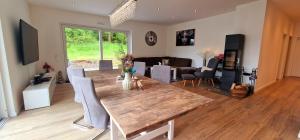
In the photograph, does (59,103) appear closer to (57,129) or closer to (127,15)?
(57,129)

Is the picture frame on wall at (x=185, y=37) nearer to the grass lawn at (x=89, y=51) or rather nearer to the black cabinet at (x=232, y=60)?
the black cabinet at (x=232, y=60)

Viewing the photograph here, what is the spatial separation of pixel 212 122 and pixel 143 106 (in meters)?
1.68

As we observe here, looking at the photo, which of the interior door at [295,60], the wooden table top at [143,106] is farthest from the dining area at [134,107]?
A: the interior door at [295,60]

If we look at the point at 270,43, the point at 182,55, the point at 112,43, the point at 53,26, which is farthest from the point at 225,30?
the point at 53,26

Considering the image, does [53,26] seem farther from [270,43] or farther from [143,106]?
[270,43]

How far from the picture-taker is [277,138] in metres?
2.10

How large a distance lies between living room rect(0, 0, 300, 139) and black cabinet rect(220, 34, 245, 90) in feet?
0.55

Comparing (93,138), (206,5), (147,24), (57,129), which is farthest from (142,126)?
(147,24)

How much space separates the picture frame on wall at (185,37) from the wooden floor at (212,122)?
3.44 meters

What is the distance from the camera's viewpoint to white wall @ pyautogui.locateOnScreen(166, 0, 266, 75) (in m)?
3.89

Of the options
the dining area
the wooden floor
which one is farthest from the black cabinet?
the dining area

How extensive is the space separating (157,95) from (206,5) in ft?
11.5

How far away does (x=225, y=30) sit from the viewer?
16.7 ft

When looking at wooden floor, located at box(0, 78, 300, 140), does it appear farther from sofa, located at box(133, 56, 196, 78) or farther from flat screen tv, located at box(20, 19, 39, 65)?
sofa, located at box(133, 56, 196, 78)
